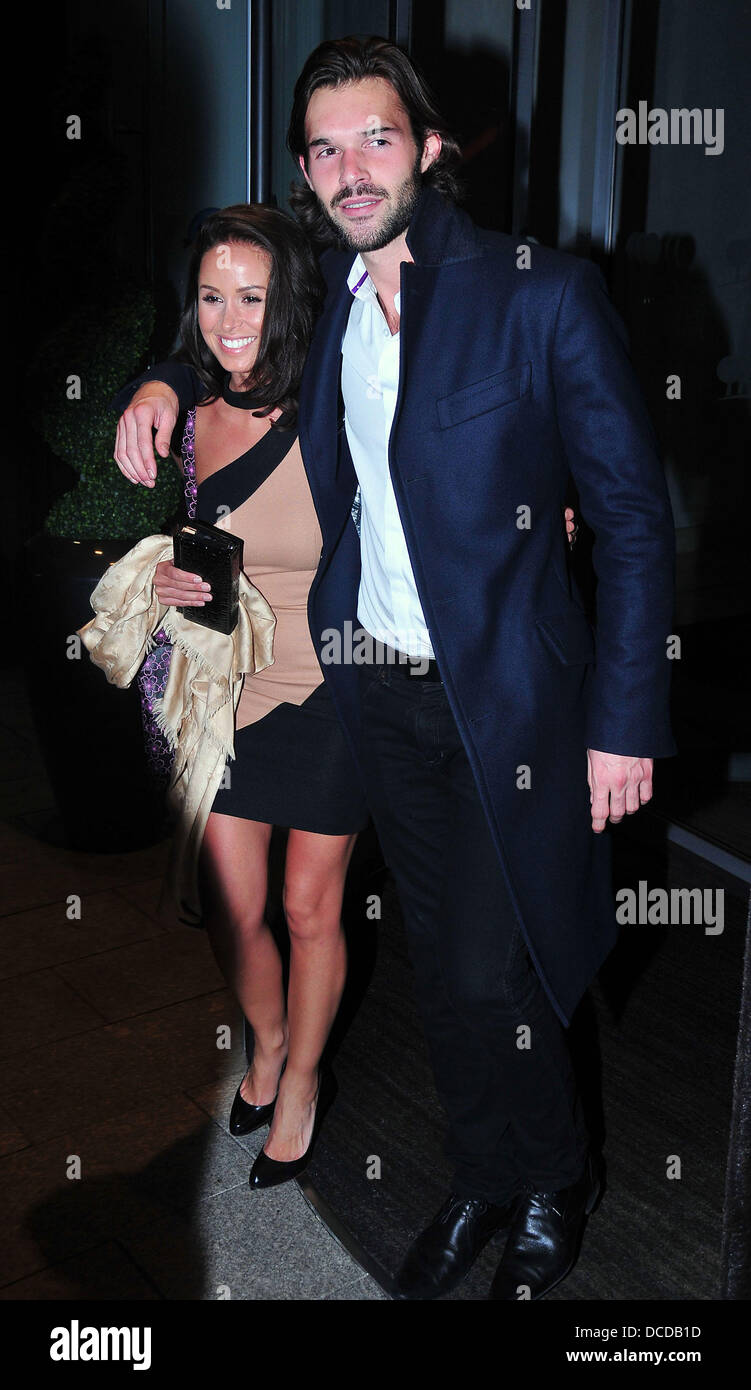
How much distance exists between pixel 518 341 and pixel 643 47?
2771mm

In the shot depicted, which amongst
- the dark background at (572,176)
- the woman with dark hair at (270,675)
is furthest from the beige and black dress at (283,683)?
the dark background at (572,176)

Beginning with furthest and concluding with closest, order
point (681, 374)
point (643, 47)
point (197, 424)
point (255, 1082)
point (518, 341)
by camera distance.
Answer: point (681, 374) → point (643, 47) → point (255, 1082) → point (197, 424) → point (518, 341)

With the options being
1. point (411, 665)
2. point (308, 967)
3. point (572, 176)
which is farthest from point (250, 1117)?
point (572, 176)

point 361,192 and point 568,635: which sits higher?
point 361,192

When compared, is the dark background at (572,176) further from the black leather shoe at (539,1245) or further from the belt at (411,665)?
the belt at (411,665)

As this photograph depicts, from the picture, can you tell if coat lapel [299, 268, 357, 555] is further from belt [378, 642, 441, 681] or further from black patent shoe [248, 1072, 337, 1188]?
black patent shoe [248, 1072, 337, 1188]

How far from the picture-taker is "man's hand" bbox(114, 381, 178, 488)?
2.29 metres

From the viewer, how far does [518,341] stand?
195 cm

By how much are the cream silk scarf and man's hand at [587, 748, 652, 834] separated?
2.21ft

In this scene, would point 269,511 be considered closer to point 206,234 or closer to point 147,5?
point 206,234

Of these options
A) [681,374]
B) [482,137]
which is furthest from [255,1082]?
[482,137]

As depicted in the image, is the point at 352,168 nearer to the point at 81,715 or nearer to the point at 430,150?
the point at 430,150

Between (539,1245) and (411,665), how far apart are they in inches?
41.5

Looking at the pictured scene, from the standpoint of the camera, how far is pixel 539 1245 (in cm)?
224
